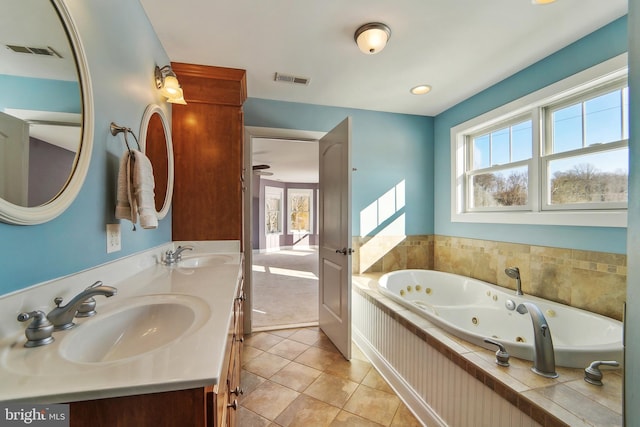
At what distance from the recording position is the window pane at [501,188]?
2.29 metres

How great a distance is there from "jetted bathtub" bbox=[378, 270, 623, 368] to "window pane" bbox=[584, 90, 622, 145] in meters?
1.17

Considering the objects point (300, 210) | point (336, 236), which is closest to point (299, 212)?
point (300, 210)

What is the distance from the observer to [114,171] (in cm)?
122

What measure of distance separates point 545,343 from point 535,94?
1891mm

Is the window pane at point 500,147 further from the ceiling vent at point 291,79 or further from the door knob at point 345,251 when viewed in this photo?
the ceiling vent at point 291,79

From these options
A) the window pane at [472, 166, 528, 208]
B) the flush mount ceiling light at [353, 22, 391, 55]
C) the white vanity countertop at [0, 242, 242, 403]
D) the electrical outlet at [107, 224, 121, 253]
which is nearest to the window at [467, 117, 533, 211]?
the window pane at [472, 166, 528, 208]

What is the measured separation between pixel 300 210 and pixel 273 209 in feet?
3.36

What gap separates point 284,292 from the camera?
4070 mm

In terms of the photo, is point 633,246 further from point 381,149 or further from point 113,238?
point 381,149

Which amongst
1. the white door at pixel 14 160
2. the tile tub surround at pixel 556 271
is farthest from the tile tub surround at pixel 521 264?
the white door at pixel 14 160

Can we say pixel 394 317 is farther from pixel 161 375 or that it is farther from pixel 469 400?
pixel 161 375

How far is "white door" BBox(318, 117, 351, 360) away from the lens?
218 cm

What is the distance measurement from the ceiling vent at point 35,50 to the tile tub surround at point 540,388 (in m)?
2.01

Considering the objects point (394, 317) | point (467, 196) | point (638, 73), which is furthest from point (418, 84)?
point (638, 73)
